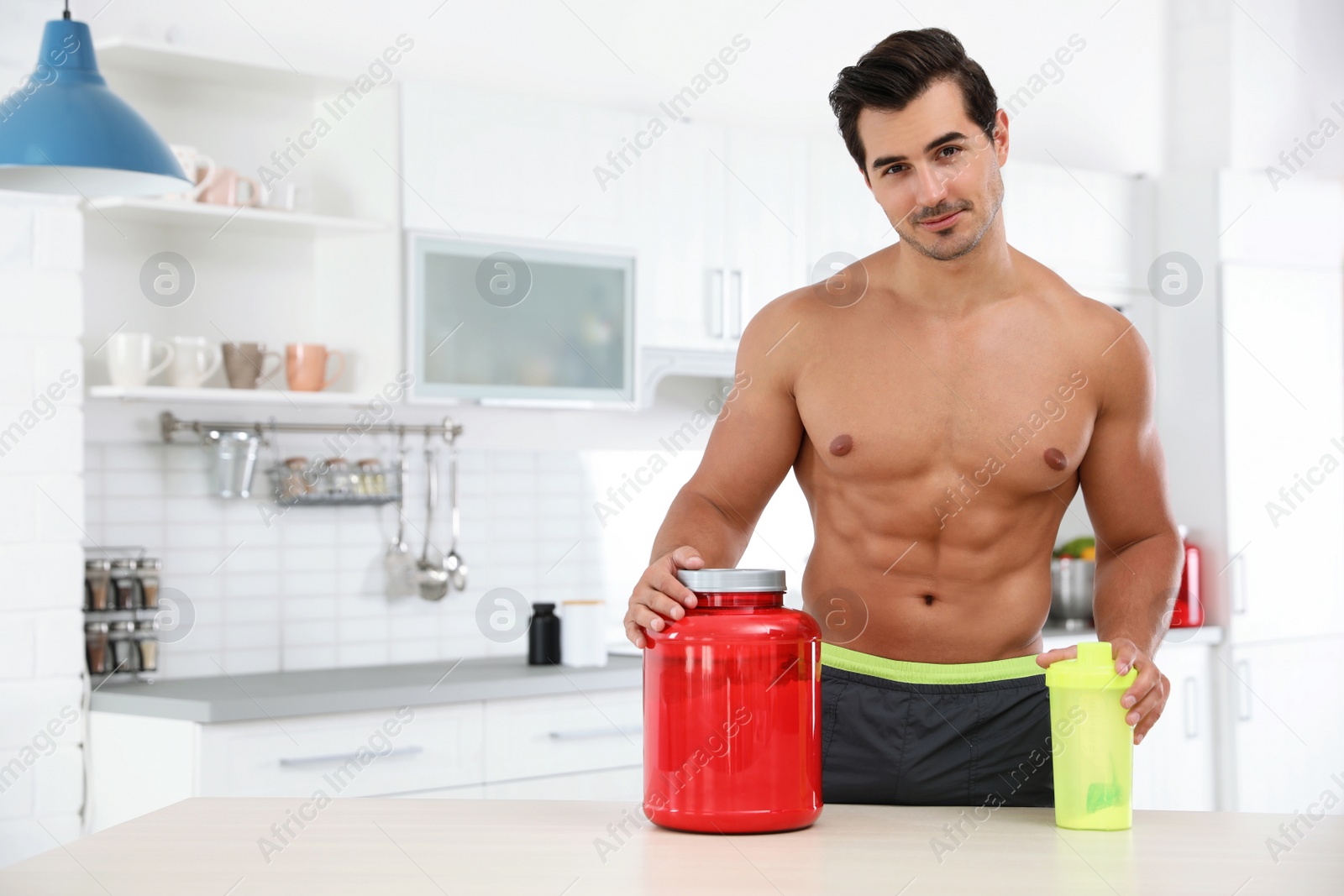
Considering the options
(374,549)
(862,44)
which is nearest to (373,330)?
(374,549)

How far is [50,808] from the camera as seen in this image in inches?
94.3

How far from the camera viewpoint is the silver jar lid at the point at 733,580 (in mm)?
1130

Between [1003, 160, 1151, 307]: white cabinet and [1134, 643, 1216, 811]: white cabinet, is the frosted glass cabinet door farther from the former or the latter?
[1134, 643, 1216, 811]: white cabinet

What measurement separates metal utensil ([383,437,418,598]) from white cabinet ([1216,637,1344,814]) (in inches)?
87.9

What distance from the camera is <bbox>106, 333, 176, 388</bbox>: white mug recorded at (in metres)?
2.55

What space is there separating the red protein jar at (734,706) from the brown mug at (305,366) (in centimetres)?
179

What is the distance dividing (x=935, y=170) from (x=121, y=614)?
1.93 m

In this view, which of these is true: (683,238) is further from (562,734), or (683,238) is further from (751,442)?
(751,442)

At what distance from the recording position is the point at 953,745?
1.54 metres

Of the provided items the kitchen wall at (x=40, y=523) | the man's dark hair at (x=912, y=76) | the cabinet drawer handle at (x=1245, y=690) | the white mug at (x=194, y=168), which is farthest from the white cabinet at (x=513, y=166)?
the cabinet drawer handle at (x=1245, y=690)

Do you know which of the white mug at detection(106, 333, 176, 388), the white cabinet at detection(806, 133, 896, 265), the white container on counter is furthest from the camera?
the white cabinet at detection(806, 133, 896, 265)

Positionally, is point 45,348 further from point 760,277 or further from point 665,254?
point 760,277

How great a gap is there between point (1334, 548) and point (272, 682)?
9.71 feet

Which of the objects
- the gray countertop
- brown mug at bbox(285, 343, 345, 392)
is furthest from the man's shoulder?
brown mug at bbox(285, 343, 345, 392)
